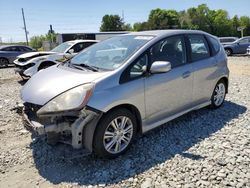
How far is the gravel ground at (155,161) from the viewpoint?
334 cm

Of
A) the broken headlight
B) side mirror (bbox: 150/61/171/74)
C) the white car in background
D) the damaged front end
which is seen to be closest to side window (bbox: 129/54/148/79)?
side mirror (bbox: 150/61/171/74)

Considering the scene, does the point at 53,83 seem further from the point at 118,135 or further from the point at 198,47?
the point at 198,47

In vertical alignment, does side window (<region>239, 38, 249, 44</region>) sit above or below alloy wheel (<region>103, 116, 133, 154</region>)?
above

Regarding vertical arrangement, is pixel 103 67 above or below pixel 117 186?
above

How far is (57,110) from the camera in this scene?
336cm

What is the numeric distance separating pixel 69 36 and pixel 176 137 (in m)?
27.5

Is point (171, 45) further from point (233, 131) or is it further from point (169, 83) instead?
point (233, 131)

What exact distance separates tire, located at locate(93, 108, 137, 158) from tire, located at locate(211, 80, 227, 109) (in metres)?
2.42

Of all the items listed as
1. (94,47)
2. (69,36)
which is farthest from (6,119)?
(69,36)

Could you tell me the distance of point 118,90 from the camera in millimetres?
3662

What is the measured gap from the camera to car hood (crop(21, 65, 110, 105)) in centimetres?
360

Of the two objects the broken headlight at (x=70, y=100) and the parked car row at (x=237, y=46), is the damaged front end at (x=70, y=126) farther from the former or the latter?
the parked car row at (x=237, y=46)

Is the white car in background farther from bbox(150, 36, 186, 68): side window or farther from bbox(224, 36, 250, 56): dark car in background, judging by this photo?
bbox(224, 36, 250, 56): dark car in background

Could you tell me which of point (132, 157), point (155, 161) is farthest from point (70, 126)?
point (155, 161)
